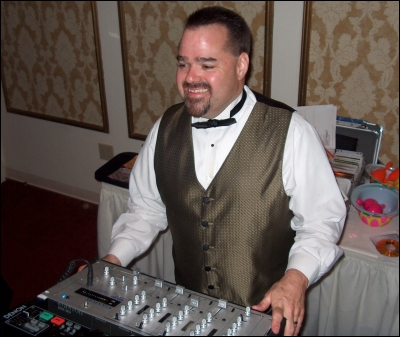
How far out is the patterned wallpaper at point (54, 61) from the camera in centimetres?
307

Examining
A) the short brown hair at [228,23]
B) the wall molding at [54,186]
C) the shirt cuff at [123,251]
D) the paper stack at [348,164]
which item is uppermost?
the short brown hair at [228,23]

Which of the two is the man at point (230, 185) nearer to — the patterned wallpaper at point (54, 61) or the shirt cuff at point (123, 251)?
the shirt cuff at point (123, 251)

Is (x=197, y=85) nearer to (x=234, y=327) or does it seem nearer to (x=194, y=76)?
(x=194, y=76)

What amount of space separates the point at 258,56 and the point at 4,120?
2.35 metres

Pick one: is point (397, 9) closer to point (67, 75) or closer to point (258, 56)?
point (258, 56)

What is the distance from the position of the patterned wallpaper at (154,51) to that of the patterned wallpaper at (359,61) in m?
0.32

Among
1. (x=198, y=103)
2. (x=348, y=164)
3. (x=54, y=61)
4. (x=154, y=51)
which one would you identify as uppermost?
(x=198, y=103)

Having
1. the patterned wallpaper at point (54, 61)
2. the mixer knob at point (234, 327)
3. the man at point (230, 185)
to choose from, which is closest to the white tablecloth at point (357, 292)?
the man at point (230, 185)

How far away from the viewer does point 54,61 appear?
10.8 ft

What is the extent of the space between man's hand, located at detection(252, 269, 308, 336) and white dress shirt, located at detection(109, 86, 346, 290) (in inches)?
1.6

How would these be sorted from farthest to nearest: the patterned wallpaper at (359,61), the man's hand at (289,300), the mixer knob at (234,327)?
the patterned wallpaper at (359,61) < the man's hand at (289,300) < the mixer knob at (234,327)

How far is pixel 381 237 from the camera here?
5.52 feet

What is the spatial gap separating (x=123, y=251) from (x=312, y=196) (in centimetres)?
55

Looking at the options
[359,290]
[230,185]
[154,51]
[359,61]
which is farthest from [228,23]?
[154,51]
